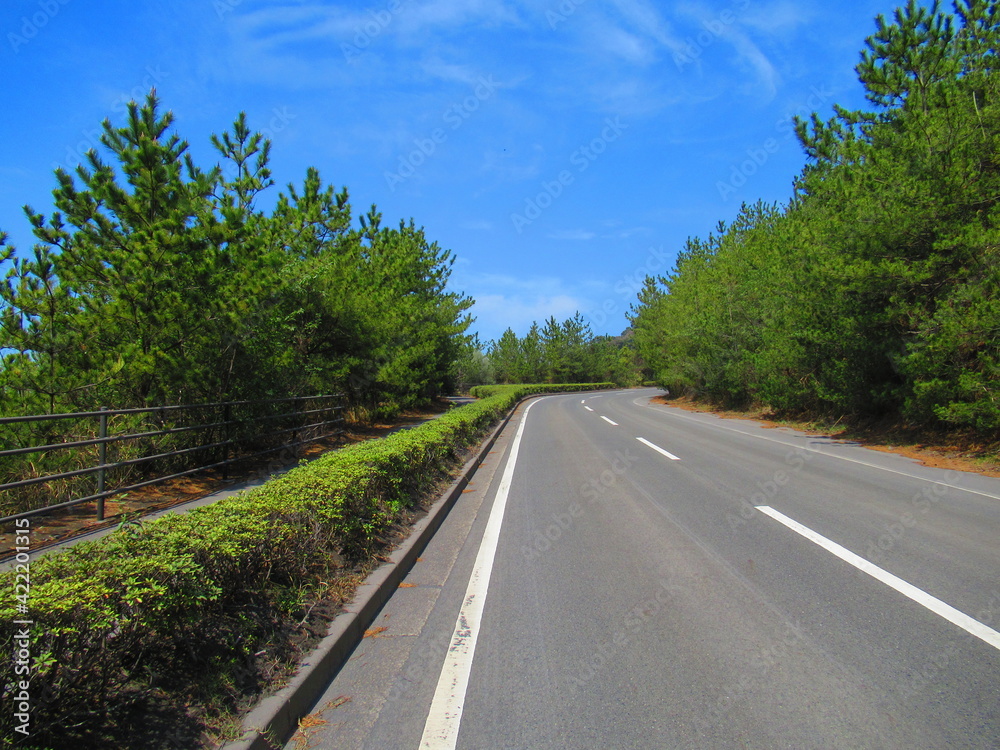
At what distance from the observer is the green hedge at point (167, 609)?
2.20 metres

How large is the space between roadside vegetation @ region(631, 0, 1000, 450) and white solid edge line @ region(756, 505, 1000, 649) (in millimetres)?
7807

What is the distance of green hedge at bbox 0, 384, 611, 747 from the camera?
2201 millimetres

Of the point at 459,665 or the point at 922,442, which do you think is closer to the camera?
the point at 459,665

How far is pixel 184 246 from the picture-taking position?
26.7ft

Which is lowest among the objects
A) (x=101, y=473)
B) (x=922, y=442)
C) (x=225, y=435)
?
(x=922, y=442)

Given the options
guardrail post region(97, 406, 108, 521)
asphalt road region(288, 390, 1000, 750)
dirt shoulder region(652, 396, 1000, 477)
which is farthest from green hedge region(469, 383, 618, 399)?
asphalt road region(288, 390, 1000, 750)

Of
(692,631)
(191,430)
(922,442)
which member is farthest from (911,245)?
(191,430)

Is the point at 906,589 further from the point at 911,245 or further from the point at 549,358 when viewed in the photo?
the point at 549,358

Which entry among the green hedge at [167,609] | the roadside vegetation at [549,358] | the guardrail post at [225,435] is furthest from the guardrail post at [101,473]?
the roadside vegetation at [549,358]

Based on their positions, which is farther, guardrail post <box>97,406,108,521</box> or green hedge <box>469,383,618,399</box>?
green hedge <box>469,383,618,399</box>

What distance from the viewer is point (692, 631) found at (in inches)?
147

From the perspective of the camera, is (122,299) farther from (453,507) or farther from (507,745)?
(507,745)

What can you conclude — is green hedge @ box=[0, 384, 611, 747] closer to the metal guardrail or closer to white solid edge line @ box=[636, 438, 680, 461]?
the metal guardrail

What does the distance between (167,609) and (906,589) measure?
4.94 metres
